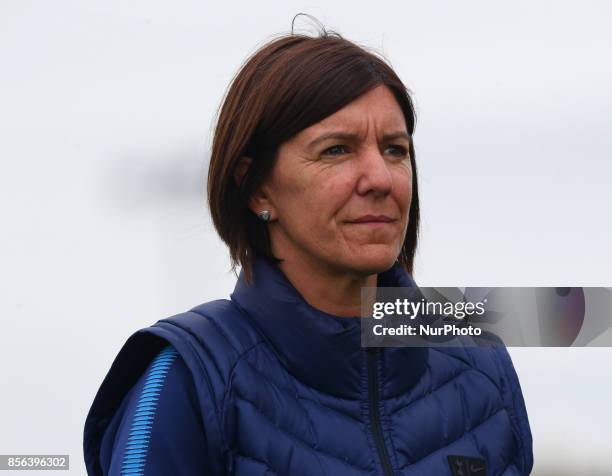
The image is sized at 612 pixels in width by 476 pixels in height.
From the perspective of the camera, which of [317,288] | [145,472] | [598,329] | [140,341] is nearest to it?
[145,472]

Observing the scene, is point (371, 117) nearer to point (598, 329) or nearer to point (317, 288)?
point (317, 288)

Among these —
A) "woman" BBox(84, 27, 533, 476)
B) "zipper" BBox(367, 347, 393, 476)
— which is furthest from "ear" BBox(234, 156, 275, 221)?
"zipper" BBox(367, 347, 393, 476)

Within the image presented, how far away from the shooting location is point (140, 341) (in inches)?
101

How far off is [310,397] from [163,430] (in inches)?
14.8

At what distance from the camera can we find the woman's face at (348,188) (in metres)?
2.62

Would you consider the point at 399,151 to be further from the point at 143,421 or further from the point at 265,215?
the point at 143,421

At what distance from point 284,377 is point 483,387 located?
547mm

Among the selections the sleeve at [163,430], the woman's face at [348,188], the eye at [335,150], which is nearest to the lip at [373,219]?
the woman's face at [348,188]

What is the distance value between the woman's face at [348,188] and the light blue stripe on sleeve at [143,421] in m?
0.43

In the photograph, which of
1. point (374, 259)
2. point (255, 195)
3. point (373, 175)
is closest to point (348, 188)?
point (373, 175)

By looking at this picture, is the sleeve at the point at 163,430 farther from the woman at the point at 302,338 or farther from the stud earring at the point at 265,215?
the stud earring at the point at 265,215

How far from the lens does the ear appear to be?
2.79 metres

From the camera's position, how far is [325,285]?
2.75 m

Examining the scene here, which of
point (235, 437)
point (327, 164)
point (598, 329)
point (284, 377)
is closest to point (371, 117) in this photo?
point (327, 164)
